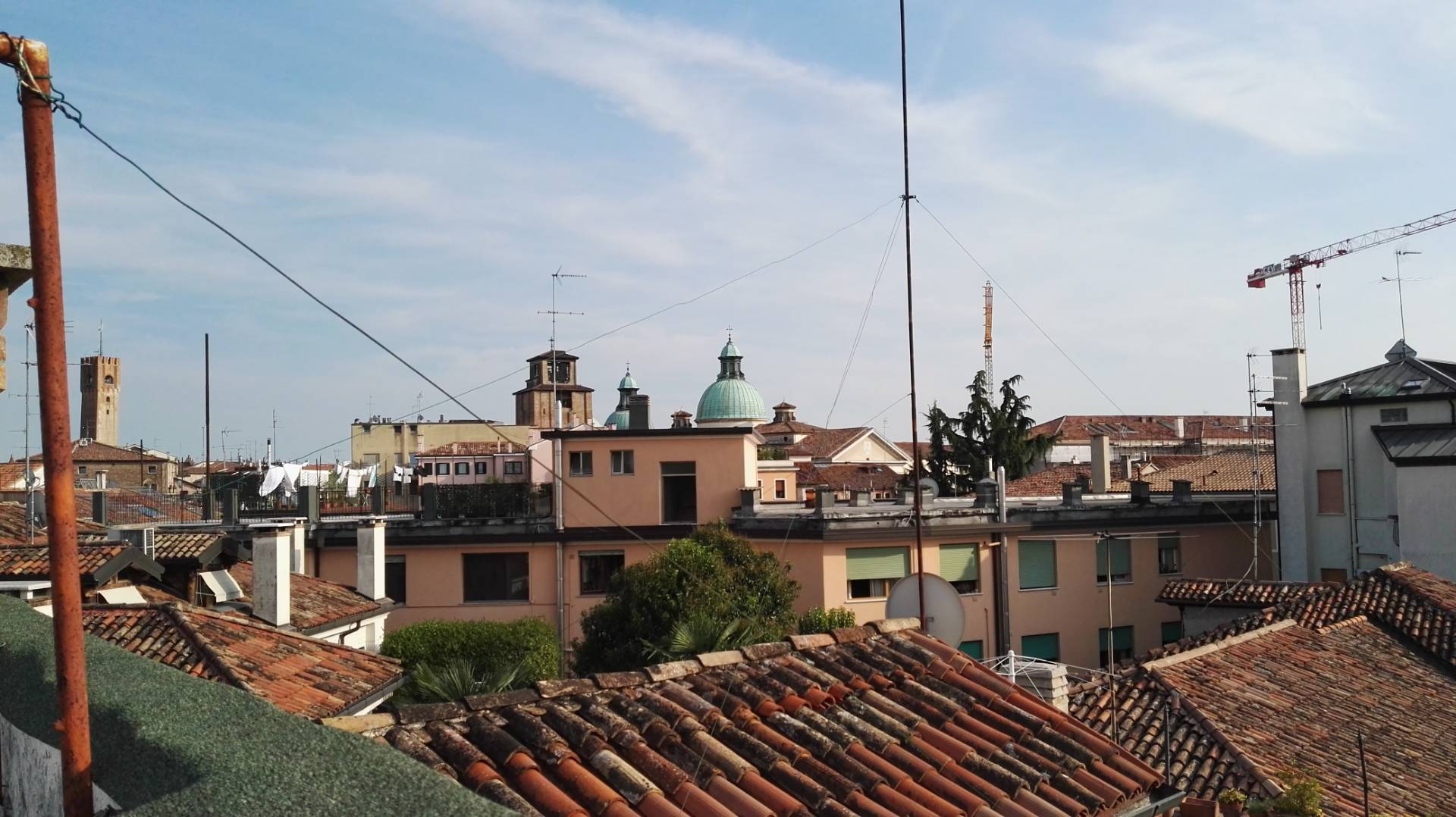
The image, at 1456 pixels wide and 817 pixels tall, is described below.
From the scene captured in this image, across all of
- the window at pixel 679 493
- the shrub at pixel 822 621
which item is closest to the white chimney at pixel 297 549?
the shrub at pixel 822 621

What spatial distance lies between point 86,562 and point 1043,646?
800 inches

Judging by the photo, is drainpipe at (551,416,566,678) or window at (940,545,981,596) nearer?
window at (940,545,981,596)

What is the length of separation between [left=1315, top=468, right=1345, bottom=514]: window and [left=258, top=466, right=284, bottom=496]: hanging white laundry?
28.7 m

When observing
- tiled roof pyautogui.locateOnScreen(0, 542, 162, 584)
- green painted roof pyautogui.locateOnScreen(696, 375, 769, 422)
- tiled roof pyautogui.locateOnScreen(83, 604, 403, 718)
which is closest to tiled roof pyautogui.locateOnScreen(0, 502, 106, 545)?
tiled roof pyautogui.locateOnScreen(0, 542, 162, 584)

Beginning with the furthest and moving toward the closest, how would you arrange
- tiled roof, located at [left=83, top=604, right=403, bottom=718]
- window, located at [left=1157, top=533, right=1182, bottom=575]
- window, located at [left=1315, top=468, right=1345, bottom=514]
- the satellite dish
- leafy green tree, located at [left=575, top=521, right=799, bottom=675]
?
window, located at [left=1157, top=533, right=1182, bottom=575] → window, located at [left=1315, top=468, right=1345, bottom=514] → leafy green tree, located at [left=575, top=521, right=799, bottom=675] → tiled roof, located at [left=83, top=604, right=403, bottom=718] → the satellite dish

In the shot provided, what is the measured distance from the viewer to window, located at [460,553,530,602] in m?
→ 29.3

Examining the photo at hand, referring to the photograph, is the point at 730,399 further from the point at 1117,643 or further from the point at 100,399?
the point at 100,399

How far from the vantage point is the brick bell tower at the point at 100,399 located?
316ft

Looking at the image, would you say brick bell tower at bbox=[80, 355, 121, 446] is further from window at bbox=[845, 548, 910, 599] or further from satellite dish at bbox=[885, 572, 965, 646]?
satellite dish at bbox=[885, 572, 965, 646]

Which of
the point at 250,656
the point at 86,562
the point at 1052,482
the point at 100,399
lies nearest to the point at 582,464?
the point at 86,562

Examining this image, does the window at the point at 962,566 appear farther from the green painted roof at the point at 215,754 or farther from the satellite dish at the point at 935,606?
the green painted roof at the point at 215,754

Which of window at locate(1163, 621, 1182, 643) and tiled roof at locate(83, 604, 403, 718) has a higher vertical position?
tiled roof at locate(83, 604, 403, 718)

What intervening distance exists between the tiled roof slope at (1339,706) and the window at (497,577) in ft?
56.6

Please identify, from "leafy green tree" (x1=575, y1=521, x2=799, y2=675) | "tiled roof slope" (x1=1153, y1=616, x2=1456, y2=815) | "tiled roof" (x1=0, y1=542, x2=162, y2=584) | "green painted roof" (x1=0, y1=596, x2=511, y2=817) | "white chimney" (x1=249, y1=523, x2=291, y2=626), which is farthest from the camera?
"leafy green tree" (x1=575, y1=521, x2=799, y2=675)
